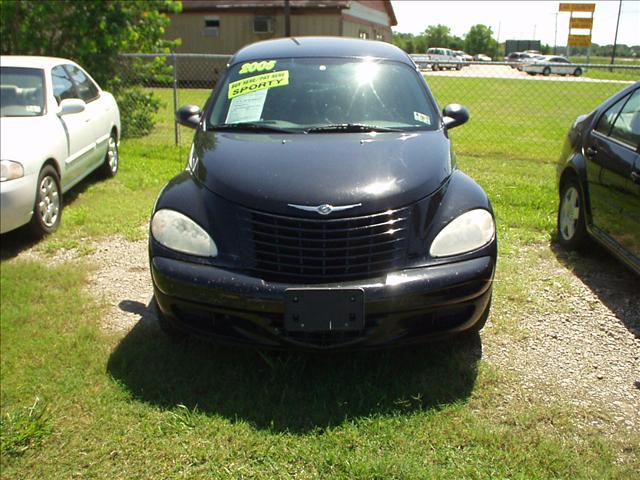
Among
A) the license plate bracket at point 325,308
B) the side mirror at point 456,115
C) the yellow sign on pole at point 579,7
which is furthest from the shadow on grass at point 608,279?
the yellow sign on pole at point 579,7

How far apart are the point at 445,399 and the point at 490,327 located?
0.95 metres

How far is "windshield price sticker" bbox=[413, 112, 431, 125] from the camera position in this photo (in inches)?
159

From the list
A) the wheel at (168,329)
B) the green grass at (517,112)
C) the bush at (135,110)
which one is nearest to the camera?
the wheel at (168,329)

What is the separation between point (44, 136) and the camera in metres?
5.59

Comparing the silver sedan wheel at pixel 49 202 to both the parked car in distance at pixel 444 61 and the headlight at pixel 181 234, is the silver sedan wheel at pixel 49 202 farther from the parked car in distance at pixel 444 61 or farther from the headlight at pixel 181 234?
the parked car in distance at pixel 444 61

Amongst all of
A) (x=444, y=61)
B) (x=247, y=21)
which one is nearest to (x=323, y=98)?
(x=444, y=61)

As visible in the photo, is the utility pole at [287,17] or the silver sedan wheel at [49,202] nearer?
the silver sedan wheel at [49,202]

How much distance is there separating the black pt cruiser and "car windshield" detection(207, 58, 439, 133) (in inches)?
12.8

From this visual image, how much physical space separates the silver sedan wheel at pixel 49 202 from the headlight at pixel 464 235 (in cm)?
381

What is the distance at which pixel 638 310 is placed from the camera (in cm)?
407

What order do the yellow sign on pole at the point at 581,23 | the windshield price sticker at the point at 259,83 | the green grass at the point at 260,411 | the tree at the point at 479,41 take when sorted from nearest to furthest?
the green grass at the point at 260,411, the windshield price sticker at the point at 259,83, the yellow sign on pole at the point at 581,23, the tree at the point at 479,41

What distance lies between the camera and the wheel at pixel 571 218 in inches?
195

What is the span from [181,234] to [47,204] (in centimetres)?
296

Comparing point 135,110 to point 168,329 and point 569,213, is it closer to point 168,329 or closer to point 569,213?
point 569,213
